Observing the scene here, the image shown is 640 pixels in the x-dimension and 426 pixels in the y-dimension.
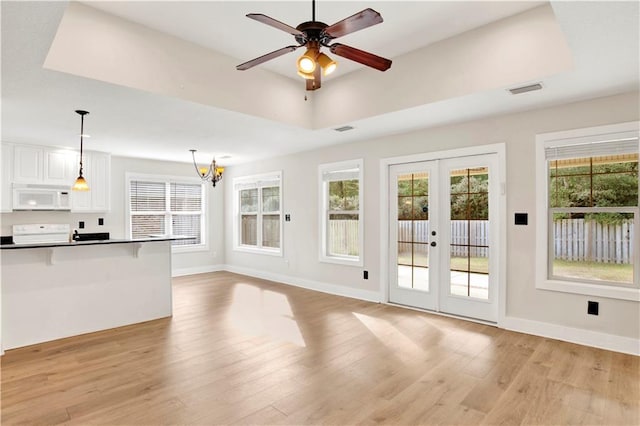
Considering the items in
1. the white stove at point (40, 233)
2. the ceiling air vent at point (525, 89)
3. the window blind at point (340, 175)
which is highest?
the ceiling air vent at point (525, 89)

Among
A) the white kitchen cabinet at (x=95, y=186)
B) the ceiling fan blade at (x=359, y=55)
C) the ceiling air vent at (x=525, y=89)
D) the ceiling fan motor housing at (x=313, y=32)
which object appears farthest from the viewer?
the white kitchen cabinet at (x=95, y=186)

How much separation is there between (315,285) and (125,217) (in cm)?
403

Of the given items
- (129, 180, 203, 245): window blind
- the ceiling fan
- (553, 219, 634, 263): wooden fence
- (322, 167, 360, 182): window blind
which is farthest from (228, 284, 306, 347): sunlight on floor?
(553, 219, 634, 263): wooden fence

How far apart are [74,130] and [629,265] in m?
6.83

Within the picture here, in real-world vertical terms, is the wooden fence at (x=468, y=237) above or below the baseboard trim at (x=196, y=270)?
above

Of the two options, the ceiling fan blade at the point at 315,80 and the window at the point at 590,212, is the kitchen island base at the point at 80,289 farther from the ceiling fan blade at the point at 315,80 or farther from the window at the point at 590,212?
the window at the point at 590,212

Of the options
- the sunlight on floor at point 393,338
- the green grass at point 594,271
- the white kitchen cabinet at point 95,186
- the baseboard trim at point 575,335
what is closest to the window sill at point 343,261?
the sunlight on floor at point 393,338

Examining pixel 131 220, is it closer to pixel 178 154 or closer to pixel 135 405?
pixel 178 154

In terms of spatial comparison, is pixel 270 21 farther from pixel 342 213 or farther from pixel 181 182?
pixel 181 182

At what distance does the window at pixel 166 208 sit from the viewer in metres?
7.16

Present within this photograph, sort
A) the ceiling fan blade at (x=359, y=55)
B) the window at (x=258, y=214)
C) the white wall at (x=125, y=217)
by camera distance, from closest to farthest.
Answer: the ceiling fan blade at (x=359, y=55), the white wall at (x=125, y=217), the window at (x=258, y=214)

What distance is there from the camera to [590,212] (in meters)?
3.68

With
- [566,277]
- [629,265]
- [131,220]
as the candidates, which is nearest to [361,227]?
[566,277]

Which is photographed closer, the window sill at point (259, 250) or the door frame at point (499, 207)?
the door frame at point (499, 207)
